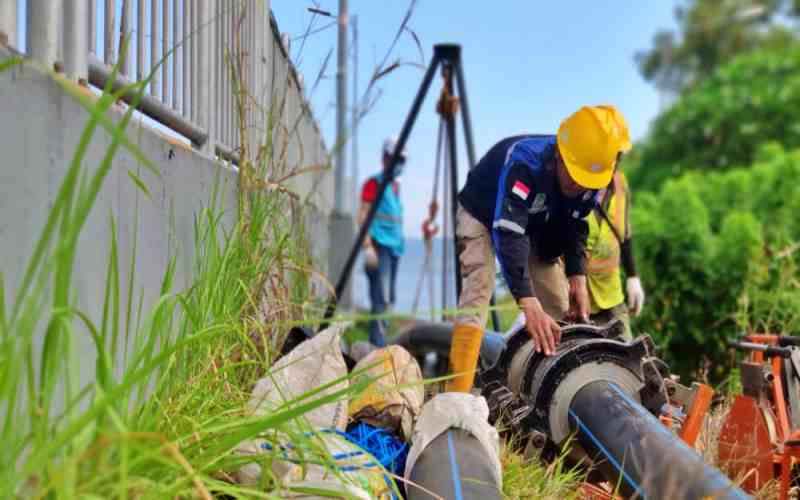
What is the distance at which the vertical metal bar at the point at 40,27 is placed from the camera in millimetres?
2064

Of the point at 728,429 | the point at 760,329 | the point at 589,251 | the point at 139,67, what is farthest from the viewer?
the point at 760,329

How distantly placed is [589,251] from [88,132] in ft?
14.3

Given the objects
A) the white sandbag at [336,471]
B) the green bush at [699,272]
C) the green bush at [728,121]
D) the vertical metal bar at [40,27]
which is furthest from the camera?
the green bush at [728,121]

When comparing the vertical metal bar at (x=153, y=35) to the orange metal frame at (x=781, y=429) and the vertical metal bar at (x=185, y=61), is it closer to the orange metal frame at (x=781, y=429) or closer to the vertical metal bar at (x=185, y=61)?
the vertical metal bar at (x=185, y=61)

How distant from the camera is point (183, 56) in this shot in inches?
136

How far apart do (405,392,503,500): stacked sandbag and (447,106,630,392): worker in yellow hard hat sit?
2.42 ft

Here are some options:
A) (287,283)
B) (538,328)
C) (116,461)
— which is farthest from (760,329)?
(116,461)

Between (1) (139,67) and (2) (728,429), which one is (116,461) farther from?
(2) (728,429)

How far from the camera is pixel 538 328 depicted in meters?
3.72

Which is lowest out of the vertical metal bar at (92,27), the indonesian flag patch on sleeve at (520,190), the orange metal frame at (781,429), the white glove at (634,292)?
the orange metal frame at (781,429)

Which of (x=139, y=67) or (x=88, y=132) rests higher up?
(x=139, y=67)

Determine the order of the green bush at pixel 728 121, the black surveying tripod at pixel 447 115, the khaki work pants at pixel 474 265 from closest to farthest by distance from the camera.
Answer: the khaki work pants at pixel 474 265
the black surveying tripod at pixel 447 115
the green bush at pixel 728 121

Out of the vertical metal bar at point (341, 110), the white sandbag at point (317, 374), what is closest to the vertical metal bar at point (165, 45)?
the white sandbag at point (317, 374)

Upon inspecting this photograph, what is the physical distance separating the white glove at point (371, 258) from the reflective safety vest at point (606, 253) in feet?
14.7
